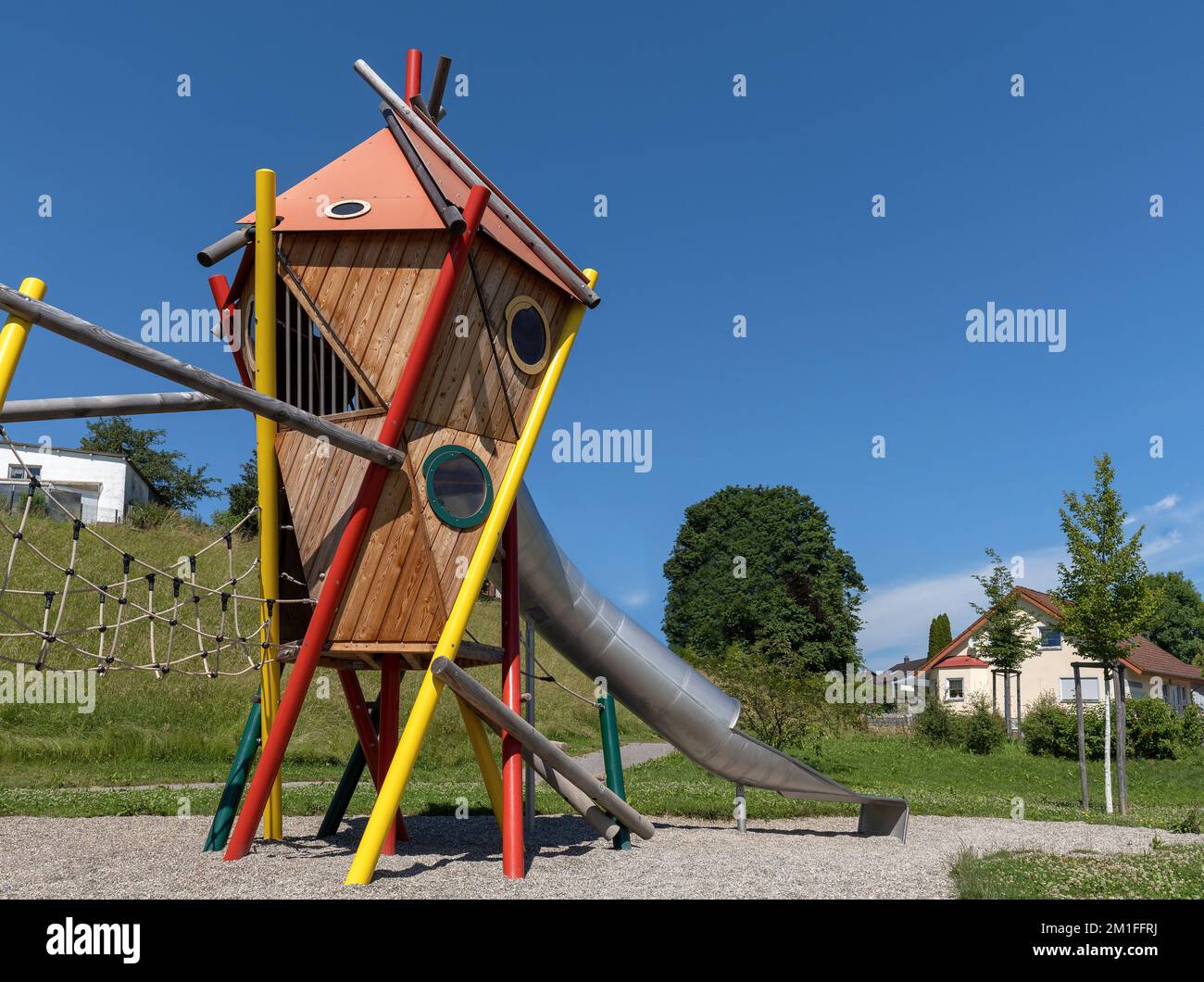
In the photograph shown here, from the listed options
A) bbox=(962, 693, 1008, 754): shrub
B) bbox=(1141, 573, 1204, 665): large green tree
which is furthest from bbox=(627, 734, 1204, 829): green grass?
bbox=(1141, 573, 1204, 665): large green tree

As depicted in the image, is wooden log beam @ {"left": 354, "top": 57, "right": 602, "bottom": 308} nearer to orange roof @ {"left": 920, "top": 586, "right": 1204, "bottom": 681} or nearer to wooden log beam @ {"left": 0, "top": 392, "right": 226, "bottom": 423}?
wooden log beam @ {"left": 0, "top": 392, "right": 226, "bottom": 423}

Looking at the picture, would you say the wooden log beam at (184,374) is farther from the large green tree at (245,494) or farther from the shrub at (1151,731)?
the large green tree at (245,494)

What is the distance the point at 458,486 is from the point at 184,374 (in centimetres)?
300

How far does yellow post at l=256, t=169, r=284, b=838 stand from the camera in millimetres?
9094

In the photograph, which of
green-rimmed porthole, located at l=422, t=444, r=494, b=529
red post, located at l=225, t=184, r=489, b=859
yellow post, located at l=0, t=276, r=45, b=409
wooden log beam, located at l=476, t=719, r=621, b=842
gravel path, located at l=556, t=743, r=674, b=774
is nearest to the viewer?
yellow post, located at l=0, t=276, r=45, b=409

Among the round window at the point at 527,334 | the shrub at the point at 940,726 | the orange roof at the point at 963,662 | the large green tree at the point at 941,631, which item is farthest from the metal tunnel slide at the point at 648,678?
the large green tree at the point at 941,631

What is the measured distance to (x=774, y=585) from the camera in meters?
51.9

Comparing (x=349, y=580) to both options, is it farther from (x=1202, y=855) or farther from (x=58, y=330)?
(x=1202, y=855)

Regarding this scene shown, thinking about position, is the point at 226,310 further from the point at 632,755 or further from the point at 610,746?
the point at 632,755

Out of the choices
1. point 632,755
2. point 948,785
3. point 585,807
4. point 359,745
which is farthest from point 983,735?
point 359,745

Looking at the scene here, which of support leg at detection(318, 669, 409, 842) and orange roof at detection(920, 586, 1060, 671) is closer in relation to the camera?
support leg at detection(318, 669, 409, 842)

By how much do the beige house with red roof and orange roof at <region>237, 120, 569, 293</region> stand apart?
35552 millimetres

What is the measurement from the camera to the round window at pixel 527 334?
9.85 m
